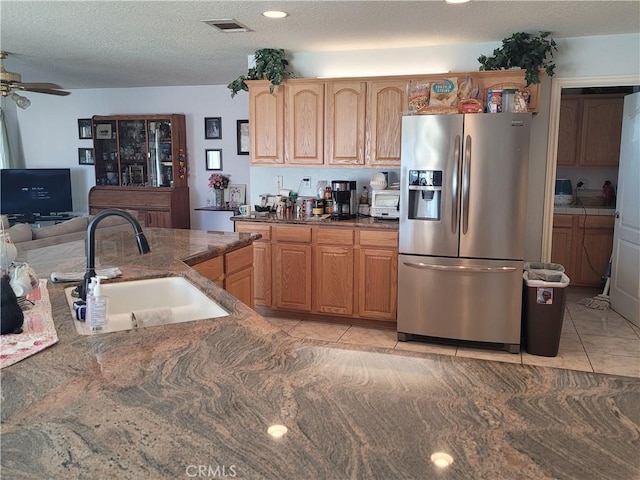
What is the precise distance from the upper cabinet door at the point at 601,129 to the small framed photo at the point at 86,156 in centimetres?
653

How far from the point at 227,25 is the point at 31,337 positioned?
298 cm

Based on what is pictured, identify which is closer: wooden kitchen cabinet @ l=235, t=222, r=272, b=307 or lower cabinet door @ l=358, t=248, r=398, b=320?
lower cabinet door @ l=358, t=248, r=398, b=320

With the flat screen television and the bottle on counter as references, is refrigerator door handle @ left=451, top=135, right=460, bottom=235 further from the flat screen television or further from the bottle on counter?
the flat screen television

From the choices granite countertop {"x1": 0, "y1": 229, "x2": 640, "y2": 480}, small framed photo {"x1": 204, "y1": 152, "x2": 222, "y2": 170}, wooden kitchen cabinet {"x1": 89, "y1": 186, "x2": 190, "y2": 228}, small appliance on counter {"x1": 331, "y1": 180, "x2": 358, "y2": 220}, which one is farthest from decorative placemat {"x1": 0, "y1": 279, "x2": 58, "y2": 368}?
small framed photo {"x1": 204, "y1": 152, "x2": 222, "y2": 170}

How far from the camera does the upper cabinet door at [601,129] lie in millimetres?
5582

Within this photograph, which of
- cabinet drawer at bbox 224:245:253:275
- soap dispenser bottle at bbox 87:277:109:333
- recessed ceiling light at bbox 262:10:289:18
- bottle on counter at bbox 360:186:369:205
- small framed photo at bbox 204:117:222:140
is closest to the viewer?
soap dispenser bottle at bbox 87:277:109:333

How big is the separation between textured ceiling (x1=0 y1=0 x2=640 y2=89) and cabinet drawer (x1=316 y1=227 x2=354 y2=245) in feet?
5.21

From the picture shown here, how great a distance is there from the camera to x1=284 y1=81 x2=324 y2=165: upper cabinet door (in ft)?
15.2

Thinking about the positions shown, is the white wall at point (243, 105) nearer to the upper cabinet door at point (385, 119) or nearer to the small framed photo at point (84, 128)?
the small framed photo at point (84, 128)

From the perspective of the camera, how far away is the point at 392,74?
181 inches

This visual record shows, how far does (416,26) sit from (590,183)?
339cm

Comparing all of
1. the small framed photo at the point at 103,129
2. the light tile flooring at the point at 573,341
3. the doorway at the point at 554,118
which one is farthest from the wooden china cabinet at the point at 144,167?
the doorway at the point at 554,118

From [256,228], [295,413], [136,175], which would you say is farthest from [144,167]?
[295,413]

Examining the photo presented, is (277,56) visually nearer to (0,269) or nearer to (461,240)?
(461,240)
